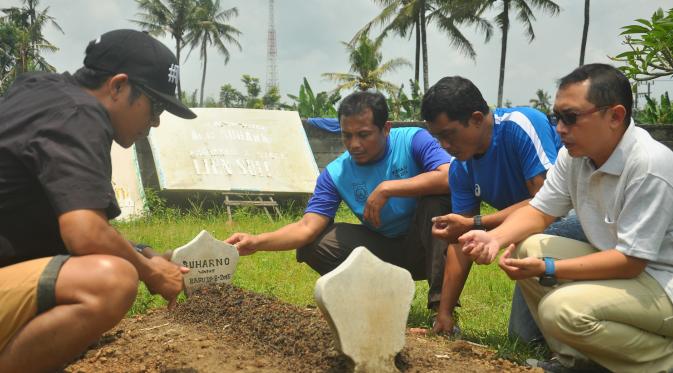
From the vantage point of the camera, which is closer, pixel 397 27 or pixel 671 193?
pixel 671 193

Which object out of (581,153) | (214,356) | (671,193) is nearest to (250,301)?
(214,356)

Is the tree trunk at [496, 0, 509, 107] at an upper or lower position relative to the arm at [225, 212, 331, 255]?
upper

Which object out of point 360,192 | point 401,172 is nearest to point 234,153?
point 360,192

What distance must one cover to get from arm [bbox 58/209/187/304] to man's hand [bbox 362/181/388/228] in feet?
5.04

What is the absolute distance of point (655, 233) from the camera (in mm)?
2531

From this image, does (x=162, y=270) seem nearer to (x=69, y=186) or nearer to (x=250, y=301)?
(x=69, y=186)

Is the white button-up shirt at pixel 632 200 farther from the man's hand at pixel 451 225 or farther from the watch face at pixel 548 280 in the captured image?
the man's hand at pixel 451 225

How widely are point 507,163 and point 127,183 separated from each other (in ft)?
22.6

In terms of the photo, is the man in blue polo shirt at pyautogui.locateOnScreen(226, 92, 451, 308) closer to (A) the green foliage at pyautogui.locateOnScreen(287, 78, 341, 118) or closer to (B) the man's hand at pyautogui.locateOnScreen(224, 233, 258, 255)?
(B) the man's hand at pyautogui.locateOnScreen(224, 233, 258, 255)

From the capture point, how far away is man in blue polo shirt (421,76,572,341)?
3338 millimetres

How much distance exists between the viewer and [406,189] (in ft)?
12.2

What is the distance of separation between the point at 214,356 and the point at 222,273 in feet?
2.74

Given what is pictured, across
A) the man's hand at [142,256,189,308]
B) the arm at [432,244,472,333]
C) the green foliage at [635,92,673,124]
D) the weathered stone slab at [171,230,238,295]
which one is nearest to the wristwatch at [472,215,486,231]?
the arm at [432,244,472,333]

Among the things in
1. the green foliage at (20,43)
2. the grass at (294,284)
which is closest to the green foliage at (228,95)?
the green foliage at (20,43)
